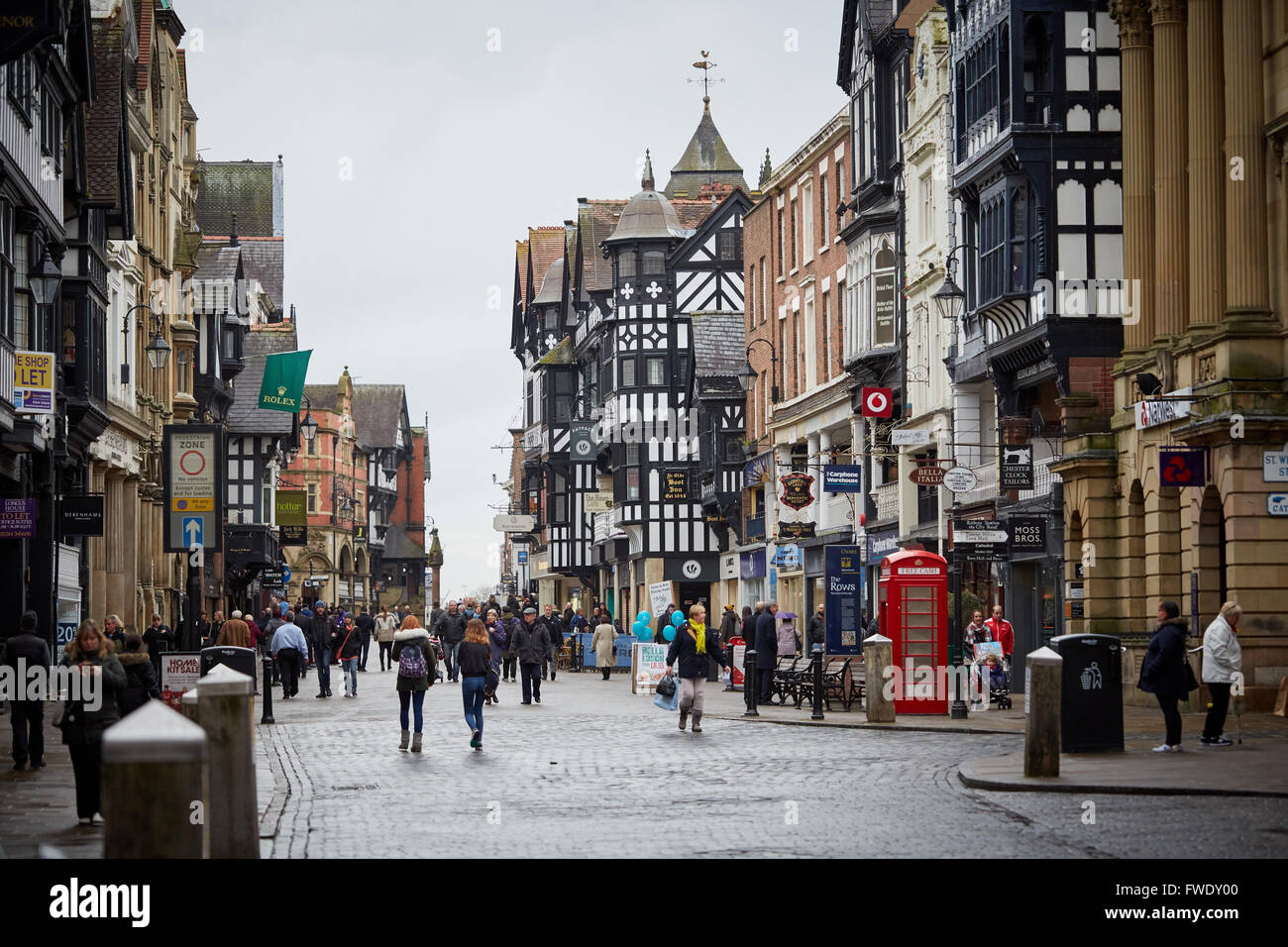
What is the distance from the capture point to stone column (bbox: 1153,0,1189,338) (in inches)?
1169

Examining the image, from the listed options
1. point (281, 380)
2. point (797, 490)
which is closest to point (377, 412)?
point (281, 380)

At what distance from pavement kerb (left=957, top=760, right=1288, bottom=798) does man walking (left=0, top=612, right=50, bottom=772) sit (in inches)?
374

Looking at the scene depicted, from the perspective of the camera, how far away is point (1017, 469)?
1383 inches

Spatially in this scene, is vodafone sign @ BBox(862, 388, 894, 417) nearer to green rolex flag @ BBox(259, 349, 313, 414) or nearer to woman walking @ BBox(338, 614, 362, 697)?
woman walking @ BBox(338, 614, 362, 697)

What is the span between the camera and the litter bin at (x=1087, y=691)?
19766 mm

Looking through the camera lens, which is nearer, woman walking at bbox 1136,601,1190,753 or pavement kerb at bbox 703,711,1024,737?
woman walking at bbox 1136,601,1190,753

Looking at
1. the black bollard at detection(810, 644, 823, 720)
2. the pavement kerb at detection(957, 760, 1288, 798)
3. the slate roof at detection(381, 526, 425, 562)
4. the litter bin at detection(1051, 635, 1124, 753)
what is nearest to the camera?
the pavement kerb at detection(957, 760, 1288, 798)

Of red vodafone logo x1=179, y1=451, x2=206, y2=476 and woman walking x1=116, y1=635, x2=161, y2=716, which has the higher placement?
red vodafone logo x1=179, y1=451, x2=206, y2=476

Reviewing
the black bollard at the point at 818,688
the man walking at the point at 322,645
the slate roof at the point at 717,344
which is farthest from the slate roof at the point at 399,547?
the black bollard at the point at 818,688

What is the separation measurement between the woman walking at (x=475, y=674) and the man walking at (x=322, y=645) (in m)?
14.4

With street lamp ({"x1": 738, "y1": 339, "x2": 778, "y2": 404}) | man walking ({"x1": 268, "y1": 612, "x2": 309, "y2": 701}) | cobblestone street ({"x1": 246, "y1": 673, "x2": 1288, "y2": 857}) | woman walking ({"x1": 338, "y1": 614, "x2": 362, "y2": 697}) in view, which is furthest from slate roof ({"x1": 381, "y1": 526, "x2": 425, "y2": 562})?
cobblestone street ({"x1": 246, "y1": 673, "x2": 1288, "y2": 857})

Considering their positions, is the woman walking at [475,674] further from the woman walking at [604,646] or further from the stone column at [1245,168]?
the woman walking at [604,646]

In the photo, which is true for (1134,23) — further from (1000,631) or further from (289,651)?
(289,651)
